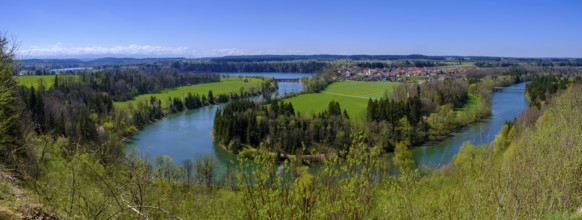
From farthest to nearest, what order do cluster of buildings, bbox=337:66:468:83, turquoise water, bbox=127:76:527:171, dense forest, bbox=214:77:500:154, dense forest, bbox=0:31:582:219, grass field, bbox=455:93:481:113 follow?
cluster of buildings, bbox=337:66:468:83 < grass field, bbox=455:93:481:113 < dense forest, bbox=214:77:500:154 < turquoise water, bbox=127:76:527:171 < dense forest, bbox=0:31:582:219

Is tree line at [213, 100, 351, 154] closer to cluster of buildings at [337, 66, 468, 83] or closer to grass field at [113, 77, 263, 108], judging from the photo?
grass field at [113, 77, 263, 108]

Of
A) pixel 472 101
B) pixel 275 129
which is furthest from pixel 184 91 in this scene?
pixel 472 101

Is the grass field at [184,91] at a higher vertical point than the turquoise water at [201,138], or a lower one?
higher

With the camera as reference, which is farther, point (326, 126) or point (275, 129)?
point (275, 129)

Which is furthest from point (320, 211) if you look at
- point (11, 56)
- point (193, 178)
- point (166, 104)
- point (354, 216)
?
point (166, 104)

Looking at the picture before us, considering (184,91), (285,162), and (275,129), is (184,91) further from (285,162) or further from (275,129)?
(285,162)

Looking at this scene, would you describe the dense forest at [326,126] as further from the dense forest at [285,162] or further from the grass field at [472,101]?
the grass field at [472,101]

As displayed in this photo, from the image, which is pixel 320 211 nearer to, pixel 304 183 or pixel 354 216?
pixel 354 216

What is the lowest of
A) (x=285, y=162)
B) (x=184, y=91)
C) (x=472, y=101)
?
(x=472, y=101)

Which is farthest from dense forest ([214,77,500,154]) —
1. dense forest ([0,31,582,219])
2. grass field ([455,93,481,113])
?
grass field ([455,93,481,113])

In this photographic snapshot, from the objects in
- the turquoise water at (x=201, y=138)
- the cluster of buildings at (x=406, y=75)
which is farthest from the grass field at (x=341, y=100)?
the cluster of buildings at (x=406, y=75)

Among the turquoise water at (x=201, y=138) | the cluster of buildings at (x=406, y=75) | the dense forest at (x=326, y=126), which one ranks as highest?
the cluster of buildings at (x=406, y=75)
